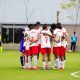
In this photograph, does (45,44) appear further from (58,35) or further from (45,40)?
(58,35)

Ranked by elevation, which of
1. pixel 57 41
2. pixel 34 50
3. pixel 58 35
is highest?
pixel 58 35

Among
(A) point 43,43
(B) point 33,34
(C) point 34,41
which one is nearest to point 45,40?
(A) point 43,43

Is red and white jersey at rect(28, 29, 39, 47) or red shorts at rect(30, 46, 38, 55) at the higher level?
red and white jersey at rect(28, 29, 39, 47)

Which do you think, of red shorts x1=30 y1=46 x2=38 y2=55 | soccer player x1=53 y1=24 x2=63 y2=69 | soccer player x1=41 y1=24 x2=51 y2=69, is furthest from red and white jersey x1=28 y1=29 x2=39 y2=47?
soccer player x1=53 y1=24 x2=63 y2=69

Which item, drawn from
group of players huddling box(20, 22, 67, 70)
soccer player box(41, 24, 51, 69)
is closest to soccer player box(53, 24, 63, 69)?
group of players huddling box(20, 22, 67, 70)

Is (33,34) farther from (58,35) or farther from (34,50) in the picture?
(58,35)

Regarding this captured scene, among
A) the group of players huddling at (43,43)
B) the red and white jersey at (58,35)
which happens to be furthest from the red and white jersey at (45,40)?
the red and white jersey at (58,35)

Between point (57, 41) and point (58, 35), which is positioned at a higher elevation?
point (58, 35)

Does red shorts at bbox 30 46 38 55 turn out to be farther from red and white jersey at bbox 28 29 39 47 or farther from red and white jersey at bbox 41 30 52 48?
red and white jersey at bbox 41 30 52 48

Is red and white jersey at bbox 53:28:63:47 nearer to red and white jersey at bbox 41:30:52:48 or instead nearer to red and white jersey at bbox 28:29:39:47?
red and white jersey at bbox 41:30:52:48

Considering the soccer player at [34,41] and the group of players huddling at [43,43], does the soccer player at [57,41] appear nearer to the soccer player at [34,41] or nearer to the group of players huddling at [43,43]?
the group of players huddling at [43,43]

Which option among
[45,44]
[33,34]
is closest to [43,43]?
[45,44]

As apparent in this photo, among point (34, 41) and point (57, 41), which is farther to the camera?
point (57, 41)

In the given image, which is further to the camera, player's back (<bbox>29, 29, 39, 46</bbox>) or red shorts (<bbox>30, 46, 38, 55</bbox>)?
player's back (<bbox>29, 29, 39, 46</bbox>)
